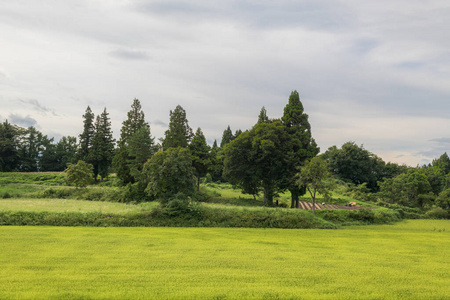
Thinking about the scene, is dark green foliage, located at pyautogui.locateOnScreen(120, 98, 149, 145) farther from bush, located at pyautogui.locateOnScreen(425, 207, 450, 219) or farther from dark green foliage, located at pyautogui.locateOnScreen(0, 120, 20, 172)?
bush, located at pyautogui.locateOnScreen(425, 207, 450, 219)

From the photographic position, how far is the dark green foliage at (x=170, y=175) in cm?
2178

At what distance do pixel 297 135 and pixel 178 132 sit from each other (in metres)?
16.7

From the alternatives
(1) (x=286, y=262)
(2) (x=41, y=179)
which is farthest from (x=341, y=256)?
(2) (x=41, y=179)

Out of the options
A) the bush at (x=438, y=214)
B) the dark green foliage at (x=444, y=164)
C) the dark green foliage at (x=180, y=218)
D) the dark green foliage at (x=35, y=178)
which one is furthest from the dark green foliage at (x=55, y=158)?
the dark green foliage at (x=444, y=164)

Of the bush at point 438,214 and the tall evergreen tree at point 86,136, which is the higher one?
the tall evergreen tree at point 86,136

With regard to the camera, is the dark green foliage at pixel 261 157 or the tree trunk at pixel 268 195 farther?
the tree trunk at pixel 268 195

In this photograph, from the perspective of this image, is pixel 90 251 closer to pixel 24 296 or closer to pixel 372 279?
pixel 24 296

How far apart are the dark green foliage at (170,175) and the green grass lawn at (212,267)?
6.93m

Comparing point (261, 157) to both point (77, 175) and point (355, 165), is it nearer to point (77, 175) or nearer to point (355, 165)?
point (77, 175)

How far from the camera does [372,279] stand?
343 inches

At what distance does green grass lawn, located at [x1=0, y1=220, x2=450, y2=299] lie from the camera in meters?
7.39

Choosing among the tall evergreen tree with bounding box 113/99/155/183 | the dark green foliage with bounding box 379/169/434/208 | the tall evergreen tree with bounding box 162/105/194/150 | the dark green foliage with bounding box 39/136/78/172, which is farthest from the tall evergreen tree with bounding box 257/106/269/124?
the dark green foliage with bounding box 39/136/78/172

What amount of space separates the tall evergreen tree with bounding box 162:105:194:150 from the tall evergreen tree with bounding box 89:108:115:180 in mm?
20394

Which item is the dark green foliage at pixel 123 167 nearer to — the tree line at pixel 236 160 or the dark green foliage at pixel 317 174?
the tree line at pixel 236 160
